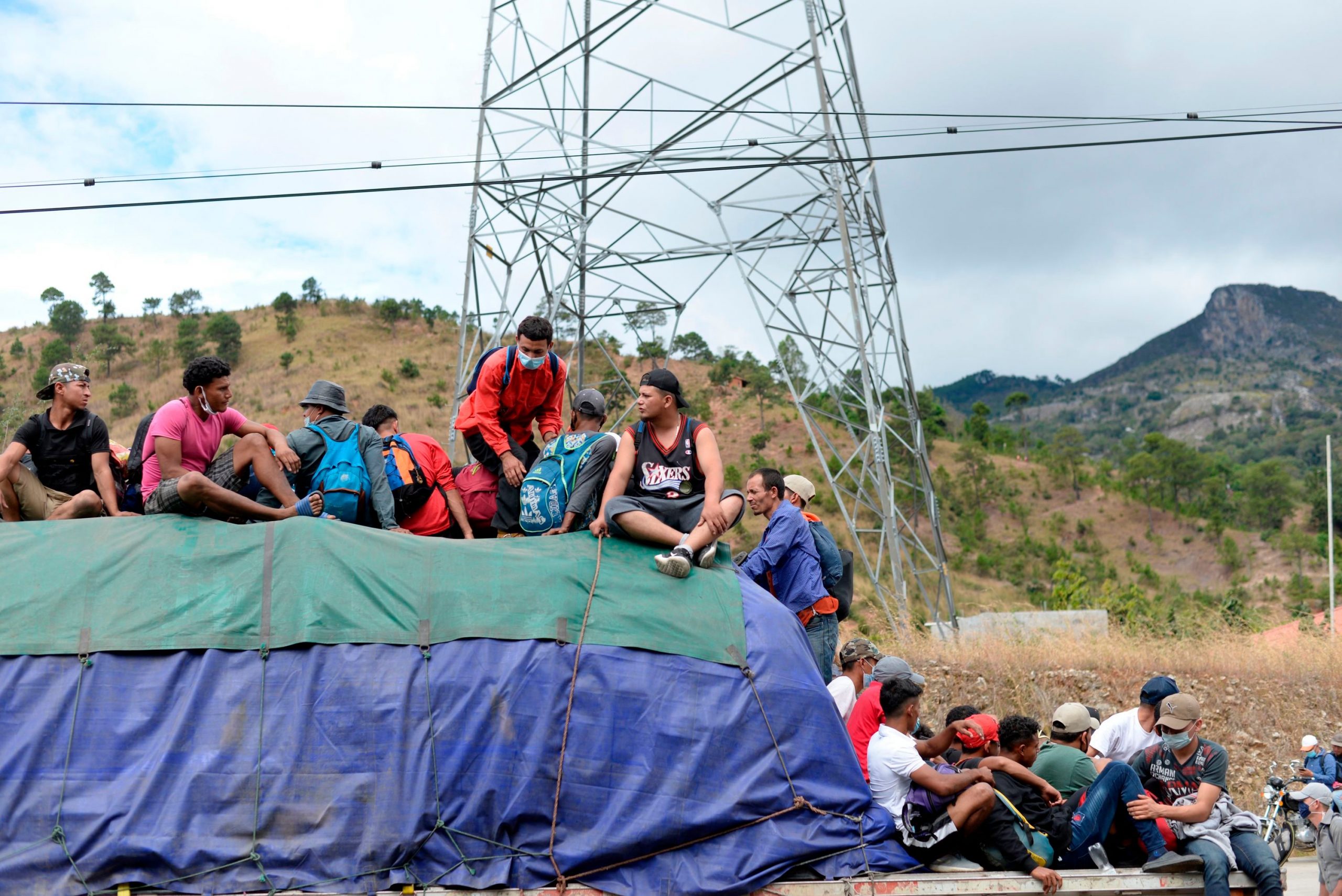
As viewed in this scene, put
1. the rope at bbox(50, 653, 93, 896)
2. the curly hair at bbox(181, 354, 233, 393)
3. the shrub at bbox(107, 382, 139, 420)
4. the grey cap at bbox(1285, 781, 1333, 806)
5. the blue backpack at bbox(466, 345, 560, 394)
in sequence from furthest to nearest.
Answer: the shrub at bbox(107, 382, 139, 420) < the grey cap at bbox(1285, 781, 1333, 806) < the blue backpack at bbox(466, 345, 560, 394) < the curly hair at bbox(181, 354, 233, 393) < the rope at bbox(50, 653, 93, 896)

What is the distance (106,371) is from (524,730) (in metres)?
46.7

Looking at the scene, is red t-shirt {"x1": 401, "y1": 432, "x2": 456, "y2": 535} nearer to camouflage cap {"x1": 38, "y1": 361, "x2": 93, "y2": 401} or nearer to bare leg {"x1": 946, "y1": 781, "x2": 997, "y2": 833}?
camouflage cap {"x1": 38, "y1": 361, "x2": 93, "y2": 401}

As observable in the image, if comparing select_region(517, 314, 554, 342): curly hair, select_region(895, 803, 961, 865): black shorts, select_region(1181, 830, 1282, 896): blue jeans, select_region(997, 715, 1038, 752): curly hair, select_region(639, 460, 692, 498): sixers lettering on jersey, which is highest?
select_region(517, 314, 554, 342): curly hair

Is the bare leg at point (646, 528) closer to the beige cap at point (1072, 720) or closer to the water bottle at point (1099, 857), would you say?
the beige cap at point (1072, 720)

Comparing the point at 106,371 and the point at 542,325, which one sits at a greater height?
the point at 106,371

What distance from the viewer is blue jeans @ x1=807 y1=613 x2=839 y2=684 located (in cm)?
716

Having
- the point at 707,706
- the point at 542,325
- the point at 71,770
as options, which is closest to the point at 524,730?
the point at 707,706

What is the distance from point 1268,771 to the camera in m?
11.3

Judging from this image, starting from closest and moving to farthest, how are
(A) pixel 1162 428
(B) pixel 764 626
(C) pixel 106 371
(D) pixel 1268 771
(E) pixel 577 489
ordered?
1. (B) pixel 764 626
2. (E) pixel 577 489
3. (D) pixel 1268 771
4. (C) pixel 106 371
5. (A) pixel 1162 428

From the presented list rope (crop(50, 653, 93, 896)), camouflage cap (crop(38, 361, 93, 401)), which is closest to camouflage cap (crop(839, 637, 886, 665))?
rope (crop(50, 653, 93, 896))

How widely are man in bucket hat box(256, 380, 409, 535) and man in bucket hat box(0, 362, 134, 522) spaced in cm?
105

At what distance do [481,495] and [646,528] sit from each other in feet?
5.72

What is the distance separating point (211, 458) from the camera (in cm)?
668

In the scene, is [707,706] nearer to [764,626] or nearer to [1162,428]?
[764,626]
